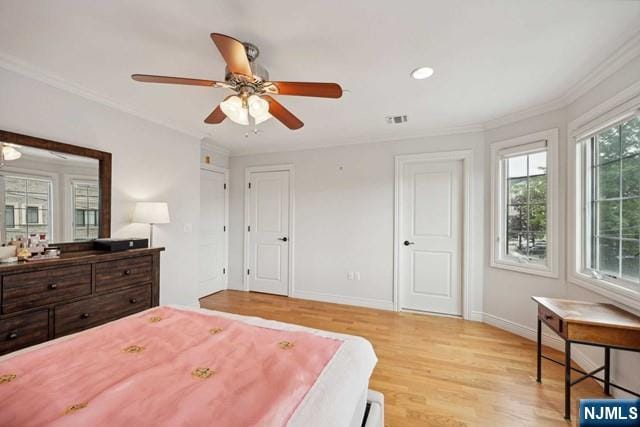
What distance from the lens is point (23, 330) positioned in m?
1.72

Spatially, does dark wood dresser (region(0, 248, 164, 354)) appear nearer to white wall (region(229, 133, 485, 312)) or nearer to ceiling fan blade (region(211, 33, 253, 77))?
ceiling fan blade (region(211, 33, 253, 77))

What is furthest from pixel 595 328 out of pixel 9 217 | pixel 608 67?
pixel 9 217

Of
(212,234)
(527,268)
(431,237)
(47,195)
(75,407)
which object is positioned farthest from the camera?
(212,234)

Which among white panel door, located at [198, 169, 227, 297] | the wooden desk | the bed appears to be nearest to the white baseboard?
white panel door, located at [198, 169, 227, 297]

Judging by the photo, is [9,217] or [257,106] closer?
[257,106]

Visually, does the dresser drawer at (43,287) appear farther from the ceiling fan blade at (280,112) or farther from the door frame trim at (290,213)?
the door frame trim at (290,213)

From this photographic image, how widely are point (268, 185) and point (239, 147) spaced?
0.78 metres

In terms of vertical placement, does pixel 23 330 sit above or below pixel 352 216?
below

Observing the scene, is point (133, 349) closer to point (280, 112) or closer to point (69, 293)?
point (69, 293)

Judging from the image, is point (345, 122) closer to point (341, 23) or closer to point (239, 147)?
point (341, 23)

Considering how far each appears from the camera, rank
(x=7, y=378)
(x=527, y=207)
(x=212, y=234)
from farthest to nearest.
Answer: (x=212, y=234) < (x=527, y=207) < (x=7, y=378)

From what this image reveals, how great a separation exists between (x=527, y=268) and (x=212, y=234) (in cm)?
429

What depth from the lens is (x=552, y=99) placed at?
2504mm

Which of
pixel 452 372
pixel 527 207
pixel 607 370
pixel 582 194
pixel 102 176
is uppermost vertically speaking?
pixel 102 176
